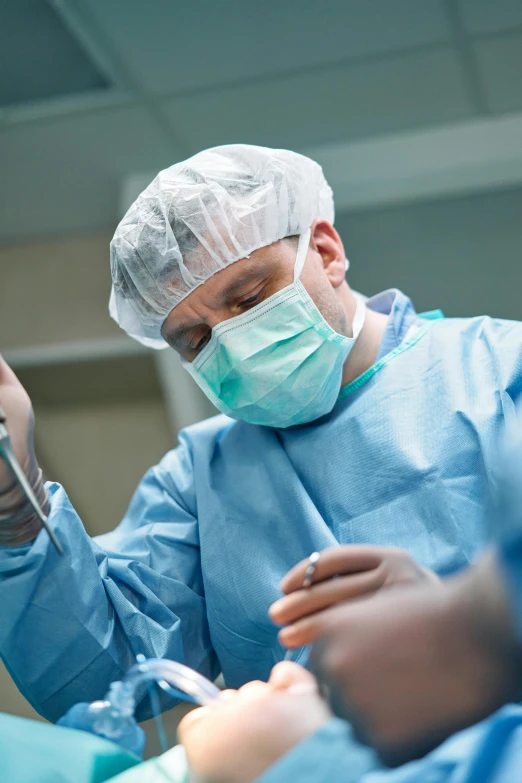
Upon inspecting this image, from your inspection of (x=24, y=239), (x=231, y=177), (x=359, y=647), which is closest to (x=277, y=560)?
(x=359, y=647)

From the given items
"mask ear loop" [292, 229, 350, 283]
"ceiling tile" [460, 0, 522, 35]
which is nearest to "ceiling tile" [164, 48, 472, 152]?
"ceiling tile" [460, 0, 522, 35]

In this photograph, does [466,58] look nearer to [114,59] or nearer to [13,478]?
[114,59]

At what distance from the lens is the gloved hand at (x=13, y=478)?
1181mm

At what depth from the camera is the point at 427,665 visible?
72 cm

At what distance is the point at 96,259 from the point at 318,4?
1.69 meters

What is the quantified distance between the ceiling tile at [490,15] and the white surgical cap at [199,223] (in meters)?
1.13

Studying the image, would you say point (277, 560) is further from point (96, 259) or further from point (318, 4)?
point (96, 259)

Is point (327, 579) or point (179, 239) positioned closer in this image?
point (327, 579)

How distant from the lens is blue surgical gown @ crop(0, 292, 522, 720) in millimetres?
1232

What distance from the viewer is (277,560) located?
4.47 feet

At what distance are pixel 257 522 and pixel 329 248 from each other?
0.61 metres

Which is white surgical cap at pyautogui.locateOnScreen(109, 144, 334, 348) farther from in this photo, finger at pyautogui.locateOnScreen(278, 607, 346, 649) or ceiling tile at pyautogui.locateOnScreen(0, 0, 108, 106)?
ceiling tile at pyautogui.locateOnScreen(0, 0, 108, 106)

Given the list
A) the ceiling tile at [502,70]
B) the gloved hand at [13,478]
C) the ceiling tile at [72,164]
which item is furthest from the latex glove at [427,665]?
the ceiling tile at [72,164]

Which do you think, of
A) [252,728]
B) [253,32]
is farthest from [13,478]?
[253,32]
